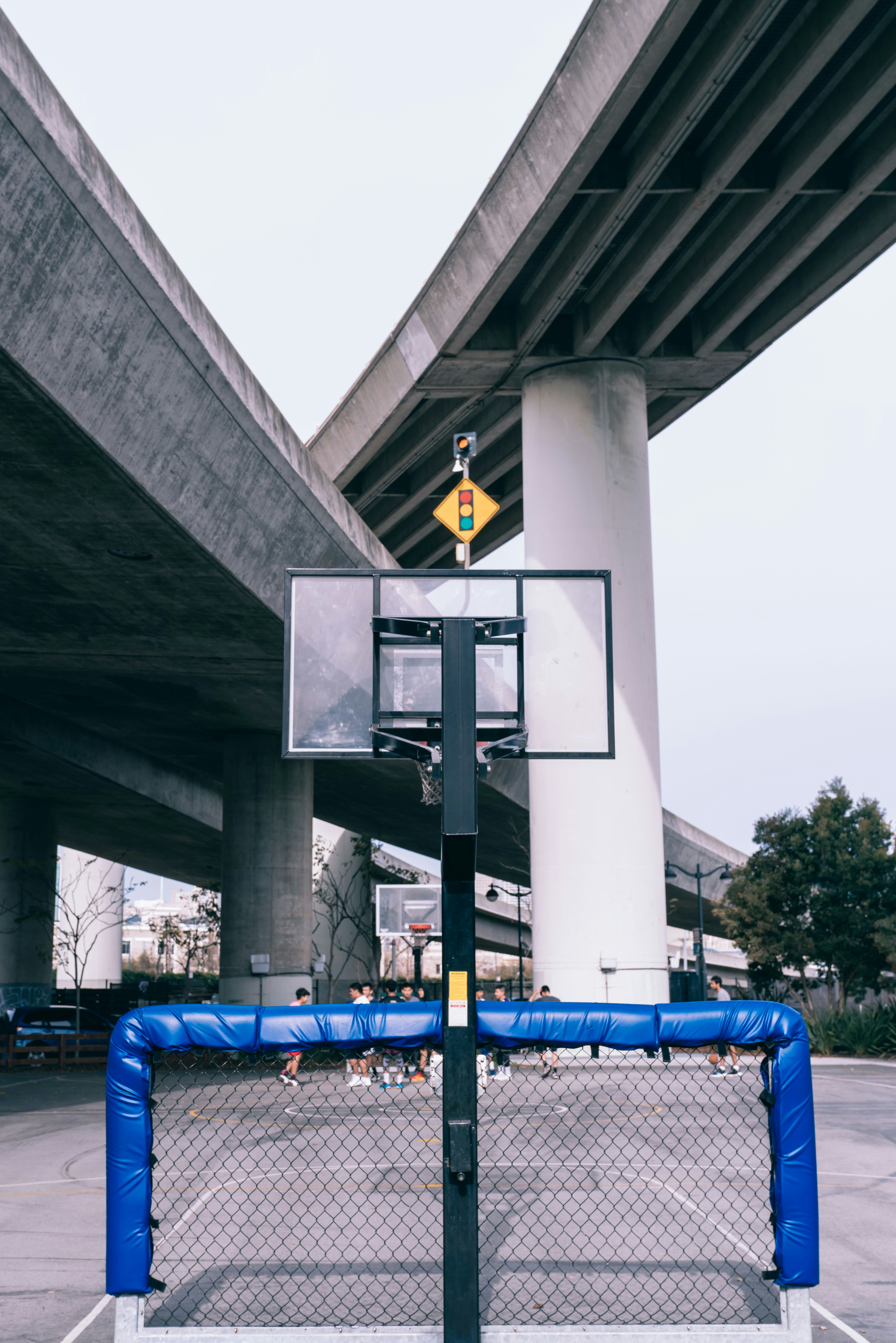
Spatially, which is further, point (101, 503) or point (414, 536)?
point (414, 536)

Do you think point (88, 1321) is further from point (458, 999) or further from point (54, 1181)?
point (54, 1181)

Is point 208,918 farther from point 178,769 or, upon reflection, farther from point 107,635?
point 107,635

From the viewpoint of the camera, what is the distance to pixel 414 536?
4194cm

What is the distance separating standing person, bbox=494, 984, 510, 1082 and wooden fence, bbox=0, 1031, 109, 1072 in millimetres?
11874

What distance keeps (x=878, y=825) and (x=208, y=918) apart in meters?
37.5

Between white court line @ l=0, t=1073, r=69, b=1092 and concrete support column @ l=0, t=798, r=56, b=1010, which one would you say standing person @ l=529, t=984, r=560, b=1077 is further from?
concrete support column @ l=0, t=798, r=56, b=1010

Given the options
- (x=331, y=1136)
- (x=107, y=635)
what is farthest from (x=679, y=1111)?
(x=107, y=635)

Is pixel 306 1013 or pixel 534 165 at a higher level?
pixel 534 165

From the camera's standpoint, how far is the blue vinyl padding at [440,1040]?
5875mm

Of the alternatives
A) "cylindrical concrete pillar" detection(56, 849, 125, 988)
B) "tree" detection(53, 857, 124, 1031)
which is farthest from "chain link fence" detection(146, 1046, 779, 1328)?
"cylindrical concrete pillar" detection(56, 849, 125, 988)

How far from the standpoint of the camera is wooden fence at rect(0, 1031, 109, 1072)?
32.4 metres

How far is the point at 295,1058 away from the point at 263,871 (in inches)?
765

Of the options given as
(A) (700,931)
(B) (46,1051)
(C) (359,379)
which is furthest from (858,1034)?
(B) (46,1051)

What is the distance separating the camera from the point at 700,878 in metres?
45.9
